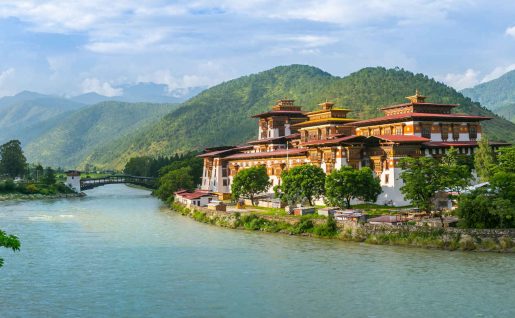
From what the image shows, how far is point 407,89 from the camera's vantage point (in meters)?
176

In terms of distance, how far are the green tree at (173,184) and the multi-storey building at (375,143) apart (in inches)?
228

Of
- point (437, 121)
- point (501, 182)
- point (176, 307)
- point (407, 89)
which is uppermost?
point (407, 89)

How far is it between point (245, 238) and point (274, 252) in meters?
8.43

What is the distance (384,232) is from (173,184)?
5994 centimetres

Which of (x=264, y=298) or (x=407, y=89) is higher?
(x=407, y=89)

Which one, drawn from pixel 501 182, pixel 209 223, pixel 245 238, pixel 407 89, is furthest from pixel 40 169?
pixel 501 182

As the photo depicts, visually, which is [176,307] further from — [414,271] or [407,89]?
[407,89]

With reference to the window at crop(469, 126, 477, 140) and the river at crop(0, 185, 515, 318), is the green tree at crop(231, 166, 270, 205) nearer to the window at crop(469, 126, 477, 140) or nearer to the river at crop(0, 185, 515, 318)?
the river at crop(0, 185, 515, 318)

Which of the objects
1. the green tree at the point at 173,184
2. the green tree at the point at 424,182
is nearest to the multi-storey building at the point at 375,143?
the green tree at the point at 173,184

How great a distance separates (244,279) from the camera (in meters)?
41.4

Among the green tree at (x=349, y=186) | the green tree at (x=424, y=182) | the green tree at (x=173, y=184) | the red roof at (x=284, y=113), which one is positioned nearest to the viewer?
the green tree at (x=424, y=182)

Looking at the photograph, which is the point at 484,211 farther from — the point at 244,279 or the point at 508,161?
the point at 244,279

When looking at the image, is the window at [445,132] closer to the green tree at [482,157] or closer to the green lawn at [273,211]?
the green tree at [482,157]

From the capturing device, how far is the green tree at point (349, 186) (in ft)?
213
